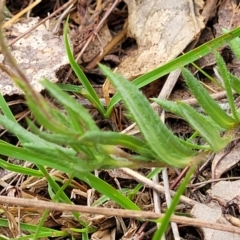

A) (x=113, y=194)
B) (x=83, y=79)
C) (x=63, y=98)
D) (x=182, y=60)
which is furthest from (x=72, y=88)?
(x=63, y=98)

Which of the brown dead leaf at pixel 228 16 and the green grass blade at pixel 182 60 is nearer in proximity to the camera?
the green grass blade at pixel 182 60

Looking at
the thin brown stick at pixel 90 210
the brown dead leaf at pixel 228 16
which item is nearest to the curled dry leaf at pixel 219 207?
the thin brown stick at pixel 90 210

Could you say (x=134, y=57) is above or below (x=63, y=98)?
below

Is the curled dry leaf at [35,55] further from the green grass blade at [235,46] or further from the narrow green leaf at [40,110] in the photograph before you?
the narrow green leaf at [40,110]

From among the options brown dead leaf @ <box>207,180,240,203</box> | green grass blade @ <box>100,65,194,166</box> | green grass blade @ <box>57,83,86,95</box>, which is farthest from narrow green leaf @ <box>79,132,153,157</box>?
green grass blade @ <box>57,83,86,95</box>

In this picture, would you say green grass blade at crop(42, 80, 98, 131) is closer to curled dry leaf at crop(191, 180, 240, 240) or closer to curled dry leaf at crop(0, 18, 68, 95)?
curled dry leaf at crop(191, 180, 240, 240)

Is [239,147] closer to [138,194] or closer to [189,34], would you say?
[138,194]

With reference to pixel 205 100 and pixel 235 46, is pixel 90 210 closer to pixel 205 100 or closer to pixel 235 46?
pixel 205 100
